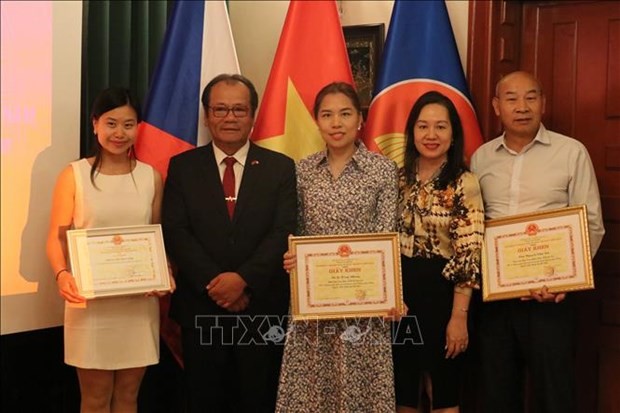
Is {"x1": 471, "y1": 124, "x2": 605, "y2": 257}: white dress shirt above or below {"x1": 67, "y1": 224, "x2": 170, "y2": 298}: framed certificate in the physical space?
above

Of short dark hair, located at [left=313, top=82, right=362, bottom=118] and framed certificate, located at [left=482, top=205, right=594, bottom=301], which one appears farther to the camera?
short dark hair, located at [left=313, top=82, right=362, bottom=118]

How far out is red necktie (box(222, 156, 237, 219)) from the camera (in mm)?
2596

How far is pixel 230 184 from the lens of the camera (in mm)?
2627

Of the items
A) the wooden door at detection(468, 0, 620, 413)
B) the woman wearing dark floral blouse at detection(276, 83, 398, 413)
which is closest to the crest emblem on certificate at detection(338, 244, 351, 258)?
the woman wearing dark floral blouse at detection(276, 83, 398, 413)

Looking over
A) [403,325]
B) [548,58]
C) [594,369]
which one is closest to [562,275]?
[403,325]

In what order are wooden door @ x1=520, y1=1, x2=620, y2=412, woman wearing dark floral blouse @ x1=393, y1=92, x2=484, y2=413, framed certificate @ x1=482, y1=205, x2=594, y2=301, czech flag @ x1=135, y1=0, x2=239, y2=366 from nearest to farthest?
framed certificate @ x1=482, y1=205, x2=594, y2=301 → woman wearing dark floral blouse @ x1=393, y1=92, x2=484, y2=413 → wooden door @ x1=520, y1=1, x2=620, y2=412 → czech flag @ x1=135, y1=0, x2=239, y2=366

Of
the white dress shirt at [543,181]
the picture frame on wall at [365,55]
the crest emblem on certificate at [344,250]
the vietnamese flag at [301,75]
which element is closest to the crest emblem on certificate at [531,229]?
the white dress shirt at [543,181]

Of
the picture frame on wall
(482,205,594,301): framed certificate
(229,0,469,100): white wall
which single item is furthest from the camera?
(229,0,469,100): white wall

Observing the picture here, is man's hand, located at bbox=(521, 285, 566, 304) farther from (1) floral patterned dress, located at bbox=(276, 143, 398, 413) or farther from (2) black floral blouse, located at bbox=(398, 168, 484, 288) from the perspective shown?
(1) floral patterned dress, located at bbox=(276, 143, 398, 413)

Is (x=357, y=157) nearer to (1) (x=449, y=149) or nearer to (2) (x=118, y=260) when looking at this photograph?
(1) (x=449, y=149)

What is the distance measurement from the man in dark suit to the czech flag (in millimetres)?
356

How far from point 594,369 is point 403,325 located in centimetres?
88

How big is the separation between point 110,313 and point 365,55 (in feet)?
5.04

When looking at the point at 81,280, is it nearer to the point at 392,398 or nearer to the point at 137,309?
the point at 137,309
